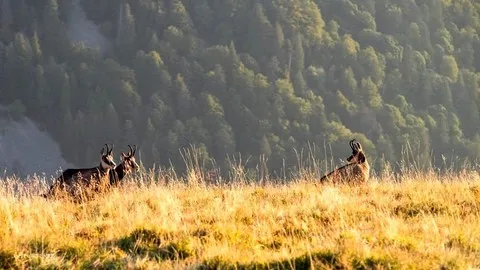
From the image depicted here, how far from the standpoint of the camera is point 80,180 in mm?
12758

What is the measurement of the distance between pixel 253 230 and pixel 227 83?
546ft

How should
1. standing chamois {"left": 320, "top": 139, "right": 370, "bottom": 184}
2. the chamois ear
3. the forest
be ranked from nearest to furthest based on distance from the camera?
standing chamois {"left": 320, "top": 139, "right": 370, "bottom": 184} < the chamois ear < the forest

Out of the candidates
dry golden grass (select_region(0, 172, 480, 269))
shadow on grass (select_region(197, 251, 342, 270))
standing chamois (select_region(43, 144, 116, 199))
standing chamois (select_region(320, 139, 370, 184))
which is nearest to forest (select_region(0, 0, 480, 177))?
standing chamois (select_region(320, 139, 370, 184))

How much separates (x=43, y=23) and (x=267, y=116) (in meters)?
67.9

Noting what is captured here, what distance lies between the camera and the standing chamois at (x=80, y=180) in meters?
12.4

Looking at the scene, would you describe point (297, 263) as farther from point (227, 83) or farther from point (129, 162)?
point (227, 83)

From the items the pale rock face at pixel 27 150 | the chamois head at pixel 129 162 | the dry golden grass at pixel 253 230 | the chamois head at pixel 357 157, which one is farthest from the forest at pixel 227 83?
the dry golden grass at pixel 253 230

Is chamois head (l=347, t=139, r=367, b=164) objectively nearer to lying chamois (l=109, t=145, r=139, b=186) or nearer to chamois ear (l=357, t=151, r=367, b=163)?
chamois ear (l=357, t=151, r=367, b=163)

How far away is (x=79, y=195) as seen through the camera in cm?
1240

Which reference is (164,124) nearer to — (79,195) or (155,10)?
(155,10)

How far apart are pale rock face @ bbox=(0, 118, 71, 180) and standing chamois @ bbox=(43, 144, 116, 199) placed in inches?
4880

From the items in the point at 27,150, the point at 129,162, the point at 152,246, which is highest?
the point at 27,150

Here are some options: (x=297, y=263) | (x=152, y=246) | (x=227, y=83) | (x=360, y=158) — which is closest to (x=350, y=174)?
(x=360, y=158)

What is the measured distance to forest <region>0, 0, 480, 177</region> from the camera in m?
154
